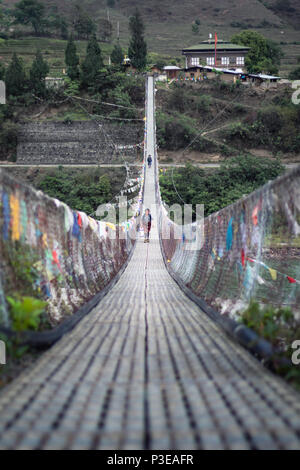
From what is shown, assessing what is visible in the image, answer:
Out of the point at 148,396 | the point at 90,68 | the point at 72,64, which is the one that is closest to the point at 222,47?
the point at 90,68

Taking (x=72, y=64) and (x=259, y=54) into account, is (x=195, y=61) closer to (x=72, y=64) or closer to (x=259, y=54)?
(x=259, y=54)

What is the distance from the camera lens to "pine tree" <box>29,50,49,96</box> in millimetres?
28938

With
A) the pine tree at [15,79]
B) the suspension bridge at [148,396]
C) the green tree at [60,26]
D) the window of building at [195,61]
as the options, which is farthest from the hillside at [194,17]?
the suspension bridge at [148,396]

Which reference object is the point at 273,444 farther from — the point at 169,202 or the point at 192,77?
the point at 192,77

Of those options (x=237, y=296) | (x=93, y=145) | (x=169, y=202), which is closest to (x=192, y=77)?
(x=93, y=145)

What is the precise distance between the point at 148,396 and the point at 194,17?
6868 cm

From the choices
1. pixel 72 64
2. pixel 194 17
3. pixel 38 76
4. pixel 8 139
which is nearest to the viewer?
pixel 8 139

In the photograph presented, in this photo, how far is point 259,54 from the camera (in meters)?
36.7

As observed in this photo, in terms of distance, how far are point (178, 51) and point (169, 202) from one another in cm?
2921

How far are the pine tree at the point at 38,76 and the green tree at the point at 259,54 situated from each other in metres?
15.0

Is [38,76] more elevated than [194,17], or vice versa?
[194,17]

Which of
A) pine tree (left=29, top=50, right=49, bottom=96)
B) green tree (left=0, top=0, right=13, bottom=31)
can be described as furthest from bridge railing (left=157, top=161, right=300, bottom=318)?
green tree (left=0, top=0, right=13, bottom=31)

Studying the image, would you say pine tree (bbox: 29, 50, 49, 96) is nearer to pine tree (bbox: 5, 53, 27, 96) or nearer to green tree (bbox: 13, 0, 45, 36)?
pine tree (bbox: 5, 53, 27, 96)

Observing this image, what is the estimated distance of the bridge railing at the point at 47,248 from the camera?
2006 mm
